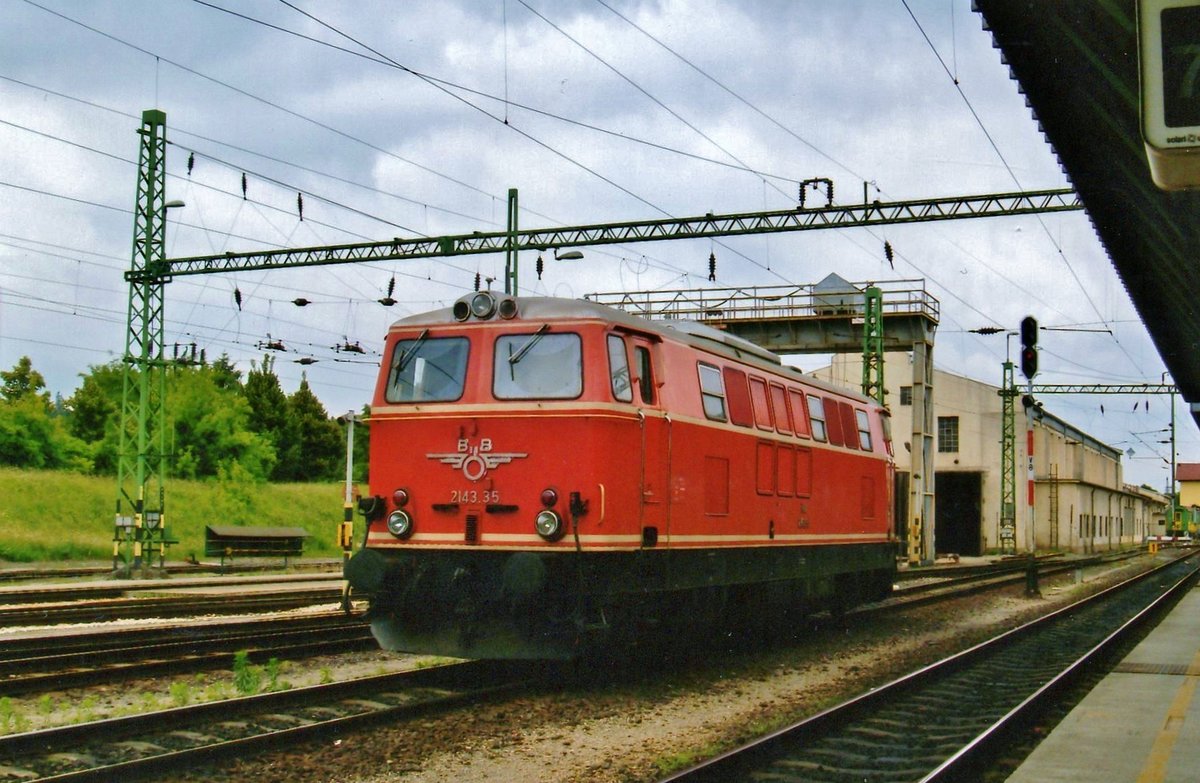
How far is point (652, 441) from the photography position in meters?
11.5

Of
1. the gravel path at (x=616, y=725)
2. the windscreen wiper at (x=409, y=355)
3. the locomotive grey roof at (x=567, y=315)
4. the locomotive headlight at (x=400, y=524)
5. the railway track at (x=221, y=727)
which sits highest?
the locomotive grey roof at (x=567, y=315)

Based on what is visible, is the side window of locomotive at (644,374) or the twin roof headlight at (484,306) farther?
the twin roof headlight at (484,306)

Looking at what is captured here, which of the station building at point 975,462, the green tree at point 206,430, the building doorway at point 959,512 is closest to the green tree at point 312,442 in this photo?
the green tree at point 206,430

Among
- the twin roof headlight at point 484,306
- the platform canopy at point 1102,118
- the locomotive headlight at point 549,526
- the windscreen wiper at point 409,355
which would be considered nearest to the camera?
the platform canopy at point 1102,118

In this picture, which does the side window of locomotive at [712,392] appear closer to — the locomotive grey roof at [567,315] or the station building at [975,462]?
the locomotive grey roof at [567,315]

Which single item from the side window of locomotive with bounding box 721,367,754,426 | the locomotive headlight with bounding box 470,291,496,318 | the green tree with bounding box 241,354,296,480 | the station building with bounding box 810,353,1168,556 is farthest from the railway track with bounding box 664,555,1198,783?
the green tree with bounding box 241,354,296,480

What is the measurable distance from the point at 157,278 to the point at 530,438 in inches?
752

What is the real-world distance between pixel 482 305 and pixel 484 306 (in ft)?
0.09

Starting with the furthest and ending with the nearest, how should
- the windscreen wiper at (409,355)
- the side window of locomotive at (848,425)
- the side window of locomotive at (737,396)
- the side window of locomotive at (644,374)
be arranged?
the side window of locomotive at (848,425), the side window of locomotive at (737,396), the windscreen wiper at (409,355), the side window of locomotive at (644,374)

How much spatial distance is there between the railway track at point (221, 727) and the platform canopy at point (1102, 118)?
21.0 ft

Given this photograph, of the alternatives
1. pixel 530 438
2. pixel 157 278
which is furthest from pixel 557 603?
pixel 157 278

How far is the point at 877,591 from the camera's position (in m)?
18.9

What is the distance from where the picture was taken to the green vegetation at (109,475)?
36.2m

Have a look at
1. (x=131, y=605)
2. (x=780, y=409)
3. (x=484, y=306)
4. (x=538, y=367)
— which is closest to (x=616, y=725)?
(x=538, y=367)
